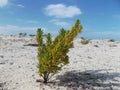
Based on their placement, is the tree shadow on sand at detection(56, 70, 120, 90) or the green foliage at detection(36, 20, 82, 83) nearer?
the green foliage at detection(36, 20, 82, 83)

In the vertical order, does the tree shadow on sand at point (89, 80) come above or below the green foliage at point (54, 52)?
below

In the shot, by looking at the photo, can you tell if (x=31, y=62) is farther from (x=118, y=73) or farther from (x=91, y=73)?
(x=118, y=73)

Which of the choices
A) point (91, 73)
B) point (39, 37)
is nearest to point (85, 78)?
point (91, 73)

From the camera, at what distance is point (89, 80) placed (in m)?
11.1

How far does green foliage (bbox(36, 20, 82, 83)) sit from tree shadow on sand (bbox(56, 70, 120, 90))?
2.59 feet

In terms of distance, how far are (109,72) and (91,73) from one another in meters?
1.01

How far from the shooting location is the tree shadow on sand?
10.4 meters

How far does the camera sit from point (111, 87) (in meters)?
10.4

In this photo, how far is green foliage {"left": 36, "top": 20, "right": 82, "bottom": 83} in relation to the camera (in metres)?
10.0

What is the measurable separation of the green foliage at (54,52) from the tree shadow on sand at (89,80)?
79 cm

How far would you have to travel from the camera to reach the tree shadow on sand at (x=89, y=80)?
1035cm

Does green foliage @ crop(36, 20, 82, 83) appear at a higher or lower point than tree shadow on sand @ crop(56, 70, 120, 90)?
higher

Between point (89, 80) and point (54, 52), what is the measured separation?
7.40 ft

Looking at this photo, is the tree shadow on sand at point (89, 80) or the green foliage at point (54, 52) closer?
the green foliage at point (54, 52)
